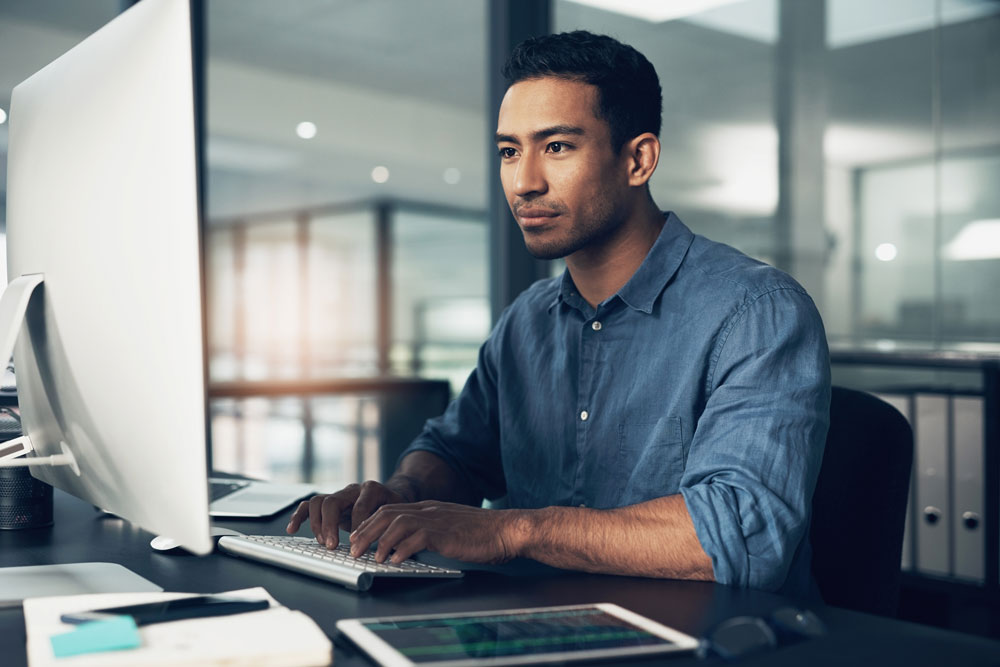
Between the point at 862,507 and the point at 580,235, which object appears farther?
the point at 580,235

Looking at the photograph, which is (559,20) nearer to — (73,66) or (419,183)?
(73,66)

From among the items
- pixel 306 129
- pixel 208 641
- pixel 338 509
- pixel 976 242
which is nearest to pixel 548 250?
pixel 338 509

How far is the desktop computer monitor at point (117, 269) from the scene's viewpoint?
2.21ft

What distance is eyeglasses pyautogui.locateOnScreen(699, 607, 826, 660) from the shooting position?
0.67 m

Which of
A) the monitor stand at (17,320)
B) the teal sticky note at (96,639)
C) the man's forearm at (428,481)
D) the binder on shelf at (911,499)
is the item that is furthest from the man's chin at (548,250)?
the binder on shelf at (911,499)

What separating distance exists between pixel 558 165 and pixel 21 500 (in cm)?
87

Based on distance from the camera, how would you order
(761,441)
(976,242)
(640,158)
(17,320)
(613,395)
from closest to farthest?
(17,320)
(761,441)
(613,395)
(640,158)
(976,242)

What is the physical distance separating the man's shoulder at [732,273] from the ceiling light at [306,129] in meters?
4.62

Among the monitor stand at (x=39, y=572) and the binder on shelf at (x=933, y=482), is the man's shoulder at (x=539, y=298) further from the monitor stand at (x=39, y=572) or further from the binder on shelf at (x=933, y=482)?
the binder on shelf at (x=933, y=482)

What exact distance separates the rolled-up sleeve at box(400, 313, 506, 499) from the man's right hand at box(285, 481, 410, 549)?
315 millimetres

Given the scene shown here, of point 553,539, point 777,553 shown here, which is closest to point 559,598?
point 553,539

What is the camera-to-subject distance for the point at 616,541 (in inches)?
38.0

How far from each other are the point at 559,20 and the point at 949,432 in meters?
1.76

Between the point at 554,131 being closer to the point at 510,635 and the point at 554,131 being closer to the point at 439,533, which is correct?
the point at 439,533
